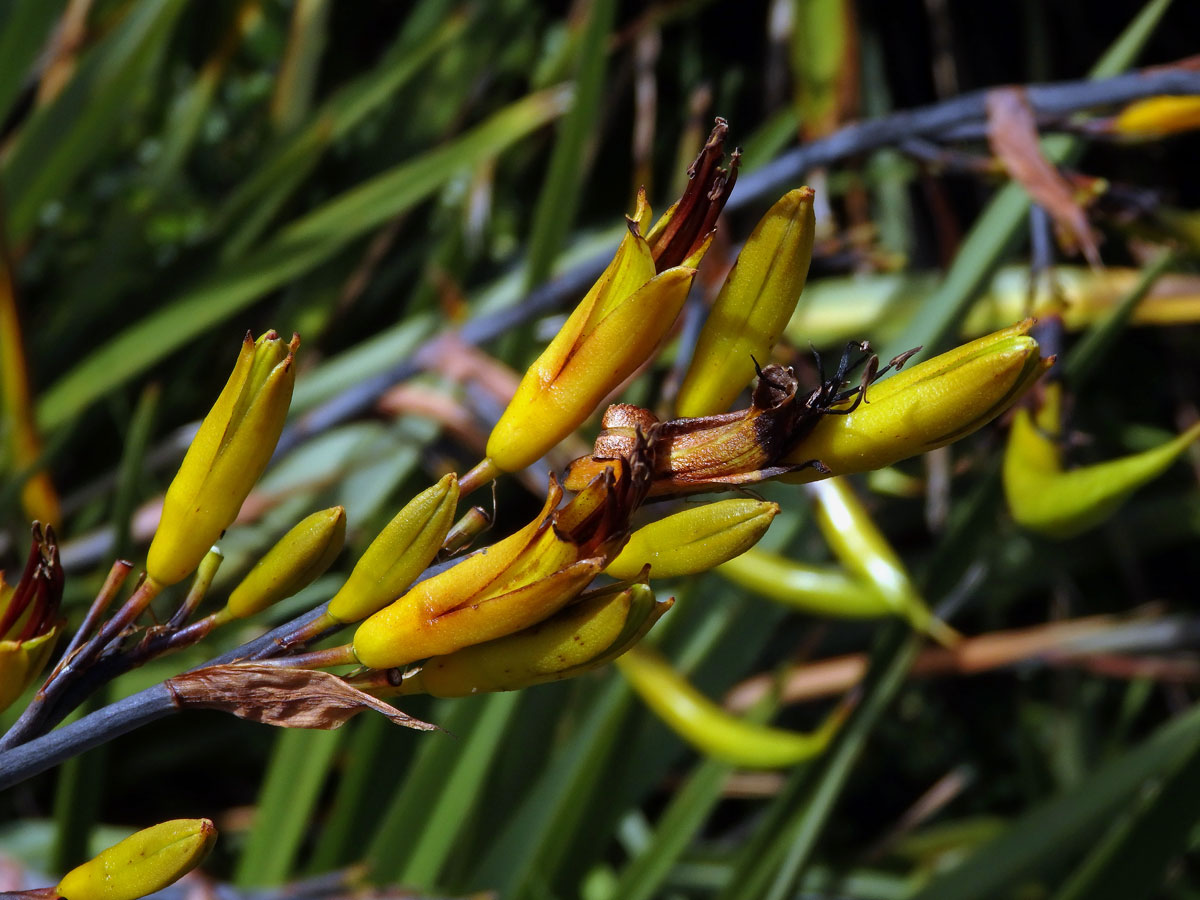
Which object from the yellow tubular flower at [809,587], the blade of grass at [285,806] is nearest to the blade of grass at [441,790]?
the blade of grass at [285,806]

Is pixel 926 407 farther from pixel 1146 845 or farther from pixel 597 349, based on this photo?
pixel 1146 845

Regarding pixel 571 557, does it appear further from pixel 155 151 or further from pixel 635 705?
pixel 155 151

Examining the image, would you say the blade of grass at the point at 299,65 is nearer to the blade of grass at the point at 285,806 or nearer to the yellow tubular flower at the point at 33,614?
the blade of grass at the point at 285,806

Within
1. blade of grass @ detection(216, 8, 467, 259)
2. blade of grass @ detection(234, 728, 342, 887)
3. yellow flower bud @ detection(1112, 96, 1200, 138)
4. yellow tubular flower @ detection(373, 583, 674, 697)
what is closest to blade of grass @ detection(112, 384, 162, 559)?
blade of grass @ detection(234, 728, 342, 887)

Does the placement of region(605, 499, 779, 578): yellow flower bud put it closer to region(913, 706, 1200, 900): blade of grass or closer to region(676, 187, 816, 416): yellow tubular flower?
region(676, 187, 816, 416): yellow tubular flower

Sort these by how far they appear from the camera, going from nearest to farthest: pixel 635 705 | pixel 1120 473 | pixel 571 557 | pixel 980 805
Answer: pixel 571 557 < pixel 1120 473 < pixel 635 705 < pixel 980 805

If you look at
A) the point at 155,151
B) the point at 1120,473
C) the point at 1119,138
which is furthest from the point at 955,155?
the point at 155,151

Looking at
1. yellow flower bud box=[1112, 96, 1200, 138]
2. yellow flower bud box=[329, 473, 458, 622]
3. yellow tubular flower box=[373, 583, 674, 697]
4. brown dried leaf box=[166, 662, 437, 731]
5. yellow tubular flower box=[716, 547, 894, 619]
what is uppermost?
yellow flower bud box=[329, 473, 458, 622]
